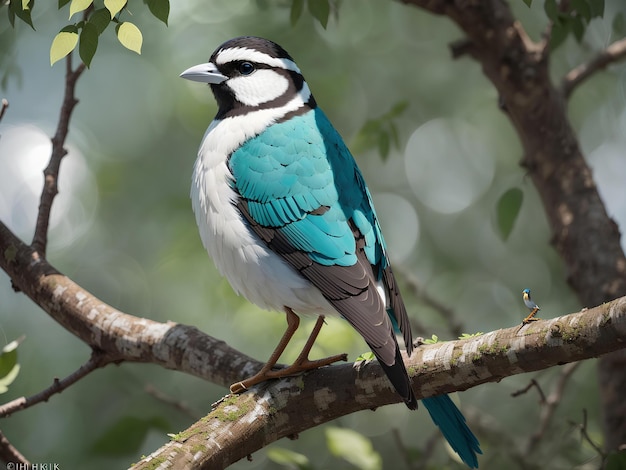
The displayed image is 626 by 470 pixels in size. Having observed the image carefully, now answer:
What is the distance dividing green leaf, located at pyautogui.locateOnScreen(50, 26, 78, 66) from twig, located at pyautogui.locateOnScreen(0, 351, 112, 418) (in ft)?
5.23

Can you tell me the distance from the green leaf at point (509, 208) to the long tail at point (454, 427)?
3.63ft

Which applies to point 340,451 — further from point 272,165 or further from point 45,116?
point 45,116

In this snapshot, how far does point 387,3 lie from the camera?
33.9ft

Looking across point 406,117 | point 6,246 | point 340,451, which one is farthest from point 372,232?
point 406,117

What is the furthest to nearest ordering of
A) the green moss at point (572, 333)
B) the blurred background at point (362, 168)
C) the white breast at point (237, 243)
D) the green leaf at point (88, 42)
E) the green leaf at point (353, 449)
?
the blurred background at point (362, 168)
the green leaf at point (353, 449)
the white breast at point (237, 243)
the green leaf at point (88, 42)
the green moss at point (572, 333)

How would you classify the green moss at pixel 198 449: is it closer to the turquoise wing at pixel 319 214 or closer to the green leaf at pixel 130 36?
the turquoise wing at pixel 319 214

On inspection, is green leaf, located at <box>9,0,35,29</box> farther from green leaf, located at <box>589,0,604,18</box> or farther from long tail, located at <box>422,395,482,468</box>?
green leaf, located at <box>589,0,604,18</box>

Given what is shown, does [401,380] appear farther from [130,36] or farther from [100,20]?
[100,20]

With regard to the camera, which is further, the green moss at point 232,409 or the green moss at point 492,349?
the green moss at point 232,409

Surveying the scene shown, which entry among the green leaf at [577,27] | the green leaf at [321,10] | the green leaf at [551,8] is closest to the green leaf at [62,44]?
the green leaf at [321,10]

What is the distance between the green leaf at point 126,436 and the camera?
4.88 metres


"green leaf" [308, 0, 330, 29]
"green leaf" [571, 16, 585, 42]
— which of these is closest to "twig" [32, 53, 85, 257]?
"green leaf" [308, 0, 330, 29]

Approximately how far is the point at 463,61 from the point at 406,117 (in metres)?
1.14

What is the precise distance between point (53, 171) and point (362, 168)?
5.74m
